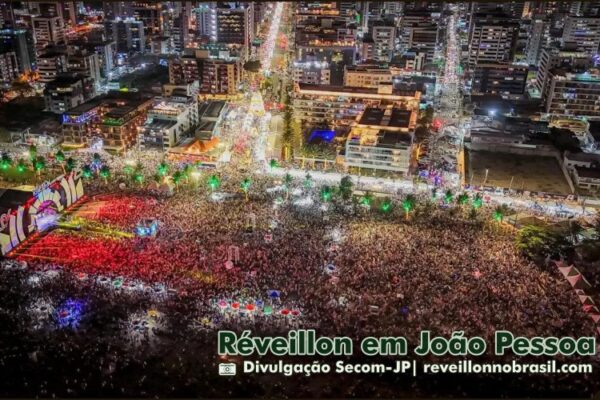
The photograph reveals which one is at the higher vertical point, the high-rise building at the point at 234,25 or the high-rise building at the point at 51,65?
the high-rise building at the point at 234,25

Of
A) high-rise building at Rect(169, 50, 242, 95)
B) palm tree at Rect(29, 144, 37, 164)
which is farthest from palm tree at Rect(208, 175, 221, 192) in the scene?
high-rise building at Rect(169, 50, 242, 95)

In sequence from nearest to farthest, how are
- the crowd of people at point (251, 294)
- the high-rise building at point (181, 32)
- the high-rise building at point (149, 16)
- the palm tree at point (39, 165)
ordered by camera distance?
the crowd of people at point (251, 294) < the palm tree at point (39, 165) < the high-rise building at point (181, 32) < the high-rise building at point (149, 16)

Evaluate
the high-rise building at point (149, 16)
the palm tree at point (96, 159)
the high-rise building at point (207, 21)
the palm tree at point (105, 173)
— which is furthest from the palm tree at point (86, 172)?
the high-rise building at point (149, 16)

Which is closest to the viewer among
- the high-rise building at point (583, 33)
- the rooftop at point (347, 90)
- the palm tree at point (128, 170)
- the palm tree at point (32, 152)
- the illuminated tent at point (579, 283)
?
the illuminated tent at point (579, 283)

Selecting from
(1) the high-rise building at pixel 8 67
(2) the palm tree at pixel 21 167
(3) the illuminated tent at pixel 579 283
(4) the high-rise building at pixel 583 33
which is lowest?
(2) the palm tree at pixel 21 167

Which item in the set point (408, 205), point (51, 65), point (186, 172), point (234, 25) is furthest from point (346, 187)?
point (234, 25)

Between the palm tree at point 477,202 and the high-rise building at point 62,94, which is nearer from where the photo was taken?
the palm tree at point 477,202

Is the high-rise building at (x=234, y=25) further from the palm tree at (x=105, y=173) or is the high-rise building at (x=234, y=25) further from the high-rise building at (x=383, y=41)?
the palm tree at (x=105, y=173)
